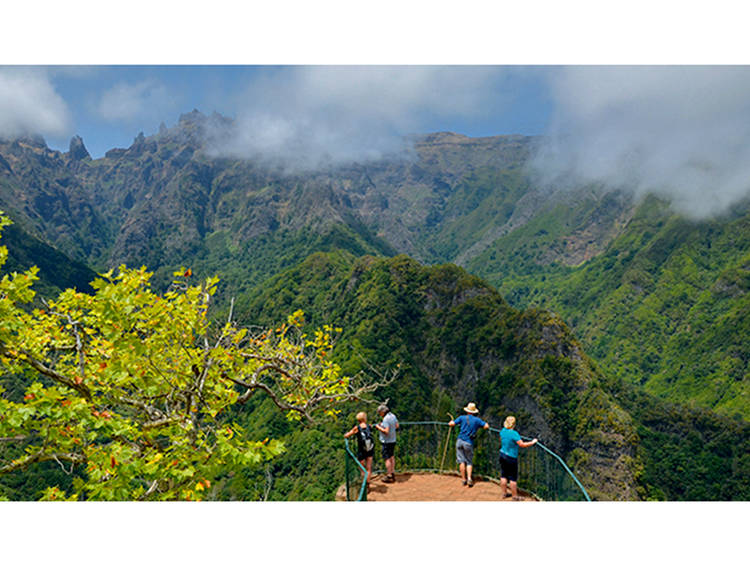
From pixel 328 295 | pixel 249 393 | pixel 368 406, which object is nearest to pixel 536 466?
pixel 249 393

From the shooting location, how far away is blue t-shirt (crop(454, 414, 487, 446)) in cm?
1138

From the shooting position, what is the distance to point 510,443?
400 inches

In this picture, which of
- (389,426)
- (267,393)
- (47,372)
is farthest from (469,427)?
(47,372)

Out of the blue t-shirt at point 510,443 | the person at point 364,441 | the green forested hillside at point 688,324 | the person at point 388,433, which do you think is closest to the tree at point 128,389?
the person at point 364,441

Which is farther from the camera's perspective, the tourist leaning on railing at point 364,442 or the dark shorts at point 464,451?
the dark shorts at point 464,451

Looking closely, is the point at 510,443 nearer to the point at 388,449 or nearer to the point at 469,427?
the point at 469,427

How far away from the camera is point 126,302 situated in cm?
776

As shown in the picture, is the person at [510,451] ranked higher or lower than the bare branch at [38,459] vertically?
higher

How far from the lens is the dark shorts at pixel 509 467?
10.3 meters

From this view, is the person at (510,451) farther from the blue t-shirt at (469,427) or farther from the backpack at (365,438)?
the backpack at (365,438)

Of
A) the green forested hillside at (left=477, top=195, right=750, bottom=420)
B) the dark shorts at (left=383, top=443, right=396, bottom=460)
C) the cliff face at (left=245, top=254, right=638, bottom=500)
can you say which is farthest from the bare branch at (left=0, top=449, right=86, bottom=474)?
the green forested hillside at (left=477, top=195, right=750, bottom=420)

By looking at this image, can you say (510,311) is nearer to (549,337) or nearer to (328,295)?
(549,337)

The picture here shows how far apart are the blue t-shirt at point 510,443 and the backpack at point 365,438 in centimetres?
320

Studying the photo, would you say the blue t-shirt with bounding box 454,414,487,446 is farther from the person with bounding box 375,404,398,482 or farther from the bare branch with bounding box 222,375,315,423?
the bare branch with bounding box 222,375,315,423
